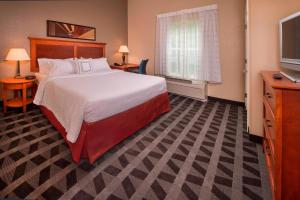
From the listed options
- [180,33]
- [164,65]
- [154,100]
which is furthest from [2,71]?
[180,33]

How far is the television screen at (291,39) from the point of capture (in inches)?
55.0

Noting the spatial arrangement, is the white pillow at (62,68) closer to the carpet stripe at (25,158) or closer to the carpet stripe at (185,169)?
the carpet stripe at (25,158)

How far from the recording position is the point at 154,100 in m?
3.06

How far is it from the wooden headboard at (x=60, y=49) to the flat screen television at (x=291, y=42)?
4.22 metres

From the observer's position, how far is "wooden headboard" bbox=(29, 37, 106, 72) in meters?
3.75

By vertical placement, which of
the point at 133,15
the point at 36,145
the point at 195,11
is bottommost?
the point at 36,145

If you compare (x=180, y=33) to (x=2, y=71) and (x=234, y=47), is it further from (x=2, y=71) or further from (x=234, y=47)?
(x=2, y=71)

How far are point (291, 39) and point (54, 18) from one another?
14.5 feet

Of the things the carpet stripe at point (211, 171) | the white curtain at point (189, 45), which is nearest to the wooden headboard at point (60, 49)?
the white curtain at point (189, 45)

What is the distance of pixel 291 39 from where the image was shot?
4.96 feet

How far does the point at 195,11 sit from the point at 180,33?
618 millimetres

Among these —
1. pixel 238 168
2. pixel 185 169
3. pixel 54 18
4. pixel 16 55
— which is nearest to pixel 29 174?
pixel 185 169

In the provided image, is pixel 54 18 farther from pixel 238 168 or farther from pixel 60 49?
pixel 238 168

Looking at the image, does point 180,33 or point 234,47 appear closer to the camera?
point 234,47
